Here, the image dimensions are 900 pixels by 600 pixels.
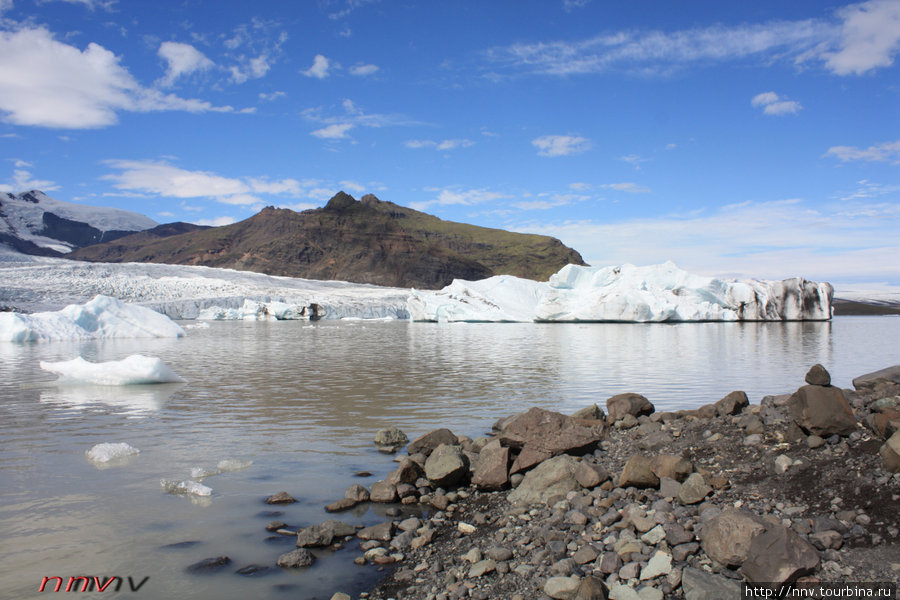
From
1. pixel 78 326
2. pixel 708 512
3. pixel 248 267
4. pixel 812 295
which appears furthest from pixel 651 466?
pixel 248 267

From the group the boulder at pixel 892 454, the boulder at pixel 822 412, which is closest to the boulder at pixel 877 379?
the boulder at pixel 822 412

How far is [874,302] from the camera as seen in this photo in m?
85.6

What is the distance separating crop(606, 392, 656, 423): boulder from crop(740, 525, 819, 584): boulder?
13.4 feet

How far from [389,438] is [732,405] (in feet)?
12.6

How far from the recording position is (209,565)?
3566 mm

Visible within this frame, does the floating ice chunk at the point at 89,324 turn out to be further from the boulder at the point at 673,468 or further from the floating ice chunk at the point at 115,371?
the boulder at the point at 673,468

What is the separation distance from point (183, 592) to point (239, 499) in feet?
4.92

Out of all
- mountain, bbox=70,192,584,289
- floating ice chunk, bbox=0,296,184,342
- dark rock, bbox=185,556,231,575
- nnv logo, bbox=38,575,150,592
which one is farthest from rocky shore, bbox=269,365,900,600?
mountain, bbox=70,192,584,289

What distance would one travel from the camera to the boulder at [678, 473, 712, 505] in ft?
12.9

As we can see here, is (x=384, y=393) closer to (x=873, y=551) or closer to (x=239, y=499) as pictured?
(x=239, y=499)

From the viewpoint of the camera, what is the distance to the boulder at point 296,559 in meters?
3.57

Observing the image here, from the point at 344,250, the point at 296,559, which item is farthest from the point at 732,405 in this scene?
the point at 344,250

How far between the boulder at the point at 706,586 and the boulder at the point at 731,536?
0.15m

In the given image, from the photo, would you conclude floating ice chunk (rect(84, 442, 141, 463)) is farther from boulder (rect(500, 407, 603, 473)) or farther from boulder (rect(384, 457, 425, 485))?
boulder (rect(500, 407, 603, 473))
